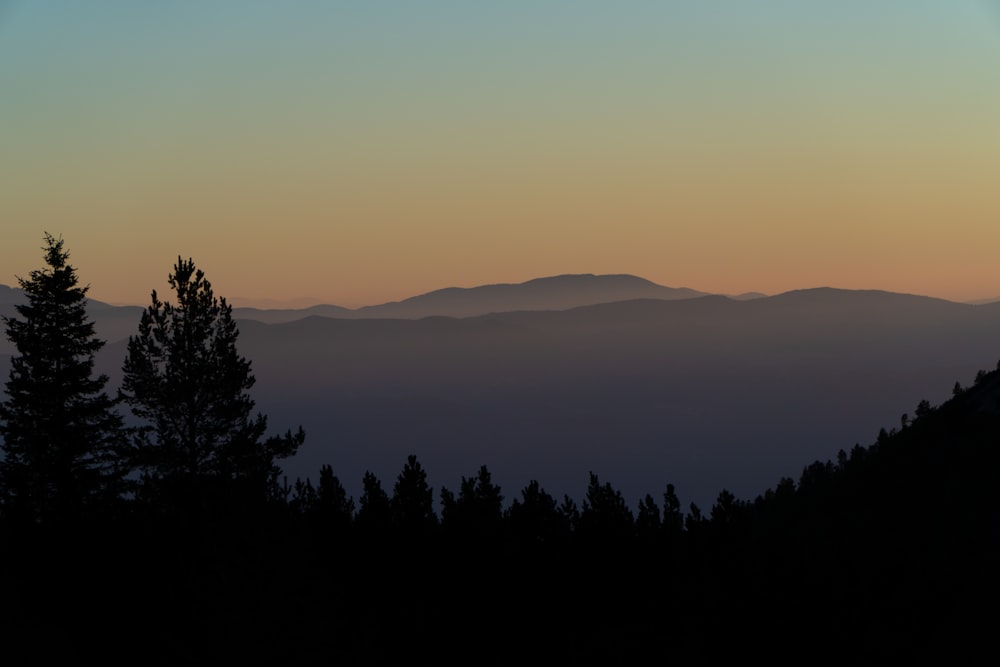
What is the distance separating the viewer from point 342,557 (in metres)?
40.3

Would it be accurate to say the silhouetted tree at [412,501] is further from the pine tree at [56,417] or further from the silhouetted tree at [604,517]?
the pine tree at [56,417]

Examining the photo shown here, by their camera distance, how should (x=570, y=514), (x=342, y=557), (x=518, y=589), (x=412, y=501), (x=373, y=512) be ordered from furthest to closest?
1. (x=570, y=514)
2. (x=412, y=501)
3. (x=373, y=512)
4. (x=342, y=557)
5. (x=518, y=589)

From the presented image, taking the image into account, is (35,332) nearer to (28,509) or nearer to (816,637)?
(28,509)

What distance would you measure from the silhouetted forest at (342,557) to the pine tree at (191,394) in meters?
0.08

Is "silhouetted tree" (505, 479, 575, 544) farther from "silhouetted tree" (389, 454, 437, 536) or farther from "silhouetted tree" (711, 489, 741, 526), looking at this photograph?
"silhouetted tree" (711, 489, 741, 526)

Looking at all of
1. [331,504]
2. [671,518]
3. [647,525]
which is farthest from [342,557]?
[671,518]

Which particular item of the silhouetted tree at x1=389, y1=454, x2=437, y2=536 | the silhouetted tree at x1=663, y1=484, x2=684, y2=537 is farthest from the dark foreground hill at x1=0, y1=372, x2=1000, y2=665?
the silhouetted tree at x1=389, y1=454, x2=437, y2=536

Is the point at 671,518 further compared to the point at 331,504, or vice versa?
the point at 671,518

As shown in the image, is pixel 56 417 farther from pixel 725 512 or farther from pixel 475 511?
pixel 725 512

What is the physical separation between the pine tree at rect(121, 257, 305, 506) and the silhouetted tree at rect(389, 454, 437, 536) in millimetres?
10351

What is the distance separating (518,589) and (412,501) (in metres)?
10.3

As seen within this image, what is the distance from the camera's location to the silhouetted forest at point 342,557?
23672mm

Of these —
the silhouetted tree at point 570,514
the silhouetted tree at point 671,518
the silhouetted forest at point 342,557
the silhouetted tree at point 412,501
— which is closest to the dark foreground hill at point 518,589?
the silhouetted forest at point 342,557

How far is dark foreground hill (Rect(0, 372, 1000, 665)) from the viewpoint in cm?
2297
